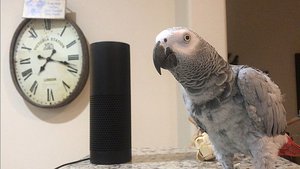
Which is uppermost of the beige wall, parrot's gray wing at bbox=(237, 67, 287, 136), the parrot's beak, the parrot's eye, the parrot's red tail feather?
the beige wall

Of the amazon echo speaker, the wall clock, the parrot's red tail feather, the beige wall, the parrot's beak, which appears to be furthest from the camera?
the beige wall

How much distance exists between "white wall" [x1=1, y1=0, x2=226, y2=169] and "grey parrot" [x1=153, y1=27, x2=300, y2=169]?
2.09ft

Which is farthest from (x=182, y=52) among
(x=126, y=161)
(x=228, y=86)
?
(x=126, y=161)

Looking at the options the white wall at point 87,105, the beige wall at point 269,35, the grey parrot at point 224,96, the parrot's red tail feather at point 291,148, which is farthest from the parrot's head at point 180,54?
the beige wall at point 269,35

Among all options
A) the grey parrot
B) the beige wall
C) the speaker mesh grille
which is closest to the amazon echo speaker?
the speaker mesh grille

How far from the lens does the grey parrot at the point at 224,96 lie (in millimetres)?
575

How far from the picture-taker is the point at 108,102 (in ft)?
2.86

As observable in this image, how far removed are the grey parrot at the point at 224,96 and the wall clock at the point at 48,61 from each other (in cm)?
73

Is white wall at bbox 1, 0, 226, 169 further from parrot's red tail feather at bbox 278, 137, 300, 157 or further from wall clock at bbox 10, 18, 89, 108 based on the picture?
parrot's red tail feather at bbox 278, 137, 300, 157

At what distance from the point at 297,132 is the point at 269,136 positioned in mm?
1584

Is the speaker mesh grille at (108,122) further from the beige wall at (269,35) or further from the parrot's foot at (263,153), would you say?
the beige wall at (269,35)

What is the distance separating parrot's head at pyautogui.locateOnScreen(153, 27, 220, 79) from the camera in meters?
0.57

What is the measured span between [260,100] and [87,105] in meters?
0.83

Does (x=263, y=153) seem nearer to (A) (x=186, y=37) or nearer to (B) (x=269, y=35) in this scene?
(A) (x=186, y=37)
